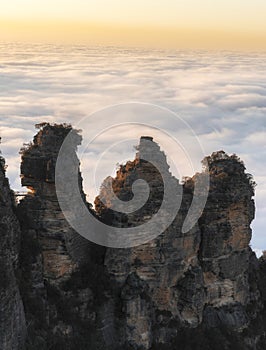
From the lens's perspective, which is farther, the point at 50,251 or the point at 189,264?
the point at 189,264

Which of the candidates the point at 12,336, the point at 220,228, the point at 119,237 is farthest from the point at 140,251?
the point at 12,336

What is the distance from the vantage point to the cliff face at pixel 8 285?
31.0 metres

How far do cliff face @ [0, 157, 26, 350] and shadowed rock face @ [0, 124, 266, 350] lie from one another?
0.08 metres

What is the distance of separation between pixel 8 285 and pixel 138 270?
39.1 ft

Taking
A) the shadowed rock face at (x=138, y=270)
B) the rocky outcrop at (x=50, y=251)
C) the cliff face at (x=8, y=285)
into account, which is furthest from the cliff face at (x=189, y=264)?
the cliff face at (x=8, y=285)

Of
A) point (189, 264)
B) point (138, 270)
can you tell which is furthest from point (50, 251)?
point (189, 264)

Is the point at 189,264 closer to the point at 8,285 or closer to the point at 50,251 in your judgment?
the point at 50,251

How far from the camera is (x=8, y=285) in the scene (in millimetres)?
31438

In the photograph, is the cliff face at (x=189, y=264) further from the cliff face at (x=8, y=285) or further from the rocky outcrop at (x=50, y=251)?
the cliff face at (x=8, y=285)

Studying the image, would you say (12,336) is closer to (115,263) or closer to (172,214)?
(115,263)

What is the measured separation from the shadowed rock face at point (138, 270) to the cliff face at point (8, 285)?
0.25 feet

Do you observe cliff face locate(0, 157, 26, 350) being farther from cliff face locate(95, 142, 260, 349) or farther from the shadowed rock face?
cliff face locate(95, 142, 260, 349)

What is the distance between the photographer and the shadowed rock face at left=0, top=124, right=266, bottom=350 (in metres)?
36.5

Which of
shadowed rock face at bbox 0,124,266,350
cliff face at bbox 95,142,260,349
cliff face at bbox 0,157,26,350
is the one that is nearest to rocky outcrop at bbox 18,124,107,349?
shadowed rock face at bbox 0,124,266,350
